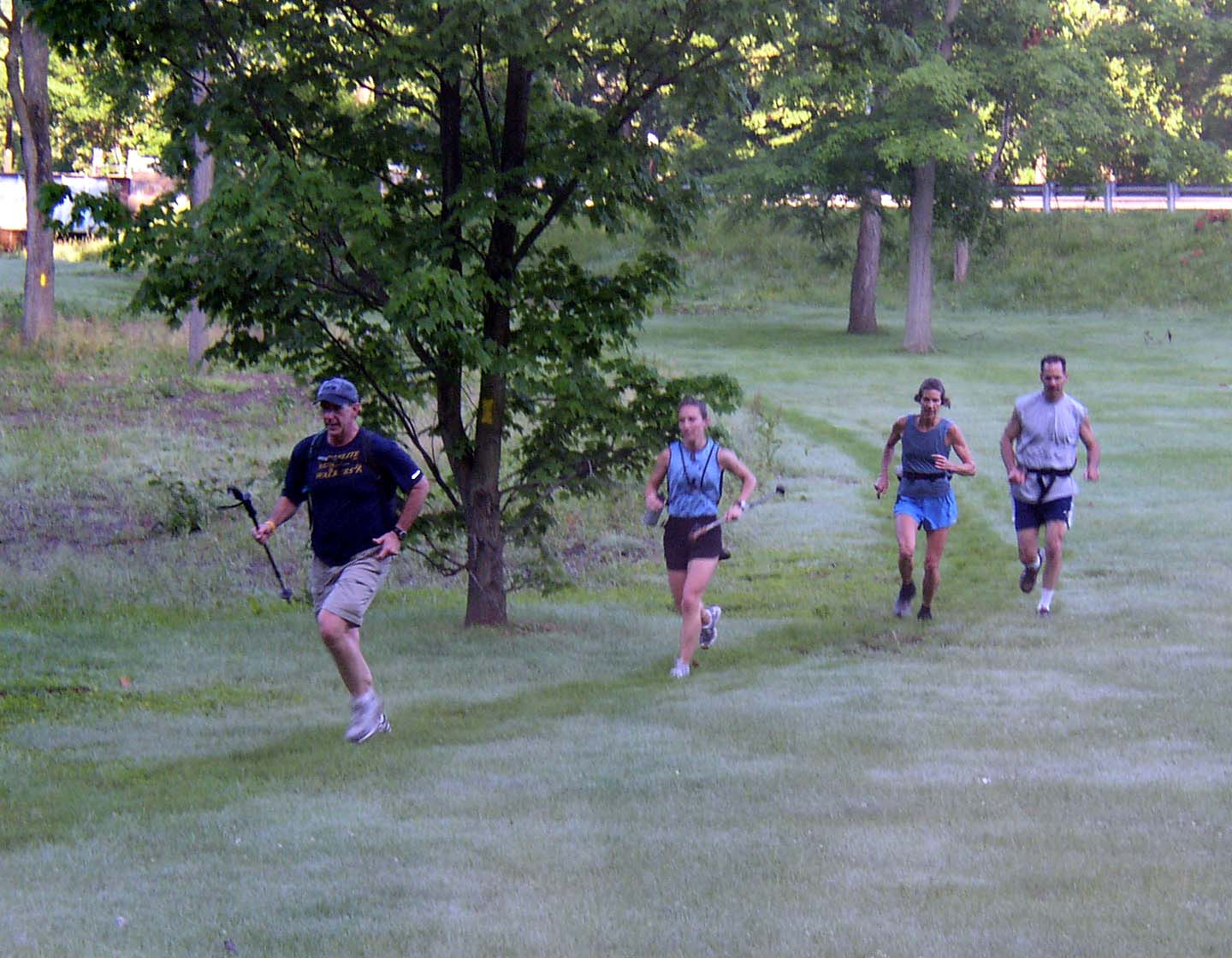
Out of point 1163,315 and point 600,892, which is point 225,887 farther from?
point 1163,315

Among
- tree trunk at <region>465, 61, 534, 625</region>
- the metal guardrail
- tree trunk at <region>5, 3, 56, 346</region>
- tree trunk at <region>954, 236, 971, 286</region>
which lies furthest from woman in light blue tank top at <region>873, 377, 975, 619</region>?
the metal guardrail

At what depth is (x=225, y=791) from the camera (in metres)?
7.84

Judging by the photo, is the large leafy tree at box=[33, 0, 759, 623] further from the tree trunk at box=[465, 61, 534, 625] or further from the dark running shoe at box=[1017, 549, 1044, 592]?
the dark running shoe at box=[1017, 549, 1044, 592]

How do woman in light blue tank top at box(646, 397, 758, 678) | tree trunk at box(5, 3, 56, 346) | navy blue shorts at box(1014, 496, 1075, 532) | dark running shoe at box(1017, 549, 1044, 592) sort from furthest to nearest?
tree trunk at box(5, 3, 56, 346) → dark running shoe at box(1017, 549, 1044, 592) → navy blue shorts at box(1014, 496, 1075, 532) → woman in light blue tank top at box(646, 397, 758, 678)

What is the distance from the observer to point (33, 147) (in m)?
29.6

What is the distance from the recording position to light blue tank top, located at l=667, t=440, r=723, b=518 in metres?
10.5

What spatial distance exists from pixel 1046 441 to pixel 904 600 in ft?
5.53

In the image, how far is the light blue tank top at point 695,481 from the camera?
1055cm

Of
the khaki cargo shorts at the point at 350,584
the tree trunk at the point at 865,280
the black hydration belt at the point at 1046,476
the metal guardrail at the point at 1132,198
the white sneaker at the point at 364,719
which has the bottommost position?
the white sneaker at the point at 364,719

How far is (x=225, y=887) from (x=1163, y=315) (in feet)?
152

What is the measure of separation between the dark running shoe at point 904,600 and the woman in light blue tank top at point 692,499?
2729 mm

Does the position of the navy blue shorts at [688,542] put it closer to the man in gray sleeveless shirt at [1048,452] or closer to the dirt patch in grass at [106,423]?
the man in gray sleeveless shirt at [1048,452]

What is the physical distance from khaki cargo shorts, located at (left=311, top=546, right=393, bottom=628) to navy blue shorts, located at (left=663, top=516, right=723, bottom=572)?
2312mm

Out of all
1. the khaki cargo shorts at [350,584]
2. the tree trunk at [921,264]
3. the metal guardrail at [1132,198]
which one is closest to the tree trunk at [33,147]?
the tree trunk at [921,264]
